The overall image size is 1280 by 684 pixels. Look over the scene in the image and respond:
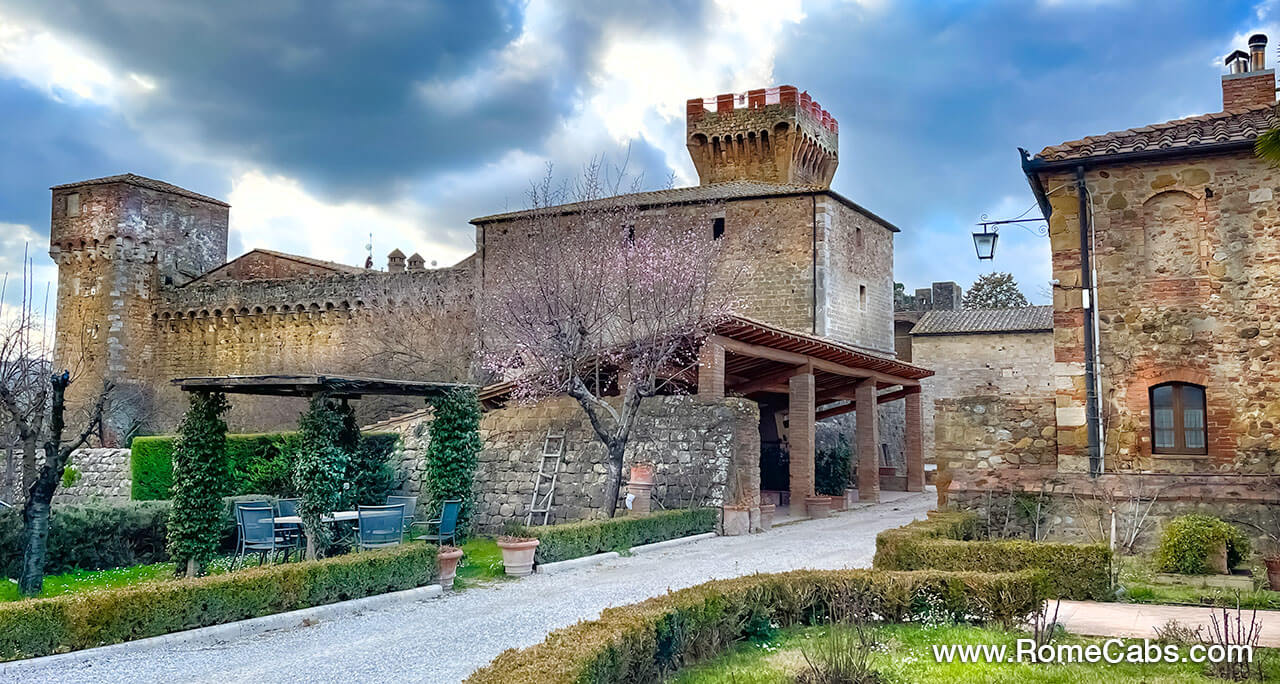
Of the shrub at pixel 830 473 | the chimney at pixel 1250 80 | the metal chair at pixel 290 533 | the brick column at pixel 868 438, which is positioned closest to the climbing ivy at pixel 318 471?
the metal chair at pixel 290 533

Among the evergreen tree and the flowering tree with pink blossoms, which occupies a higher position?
the evergreen tree

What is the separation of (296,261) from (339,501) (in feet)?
93.0

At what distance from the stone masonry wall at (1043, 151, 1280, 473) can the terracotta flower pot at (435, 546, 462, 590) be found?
8.21 metres

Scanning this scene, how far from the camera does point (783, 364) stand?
71.5 feet

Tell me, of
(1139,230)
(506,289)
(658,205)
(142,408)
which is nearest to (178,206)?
(142,408)

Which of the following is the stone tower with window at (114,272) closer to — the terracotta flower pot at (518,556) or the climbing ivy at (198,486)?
the climbing ivy at (198,486)

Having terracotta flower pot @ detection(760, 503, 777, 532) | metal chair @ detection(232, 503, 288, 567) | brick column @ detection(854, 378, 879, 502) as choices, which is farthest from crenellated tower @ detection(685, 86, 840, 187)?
metal chair @ detection(232, 503, 288, 567)

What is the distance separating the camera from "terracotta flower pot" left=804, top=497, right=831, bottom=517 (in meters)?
20.6

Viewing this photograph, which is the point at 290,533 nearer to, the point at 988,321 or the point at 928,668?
the point at 928,668

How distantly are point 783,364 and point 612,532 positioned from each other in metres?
8.86

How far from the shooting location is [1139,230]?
13344 mm

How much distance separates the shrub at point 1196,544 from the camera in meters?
10.7

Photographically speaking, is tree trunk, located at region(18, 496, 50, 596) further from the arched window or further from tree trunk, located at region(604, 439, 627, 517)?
the arched window

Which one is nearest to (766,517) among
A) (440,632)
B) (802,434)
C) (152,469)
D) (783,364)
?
(802,434)
